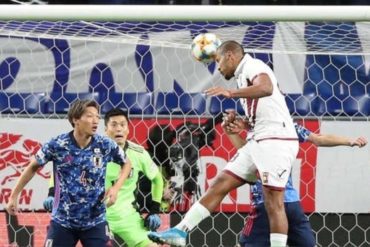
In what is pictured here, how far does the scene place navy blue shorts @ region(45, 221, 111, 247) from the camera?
5.39 m

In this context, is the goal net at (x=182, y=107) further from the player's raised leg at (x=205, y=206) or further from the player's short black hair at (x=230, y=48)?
the player's raised leg at (x=205, y=206)

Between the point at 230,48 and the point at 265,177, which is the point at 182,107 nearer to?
the point at 230,48

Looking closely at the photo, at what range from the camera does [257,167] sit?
17.2ft

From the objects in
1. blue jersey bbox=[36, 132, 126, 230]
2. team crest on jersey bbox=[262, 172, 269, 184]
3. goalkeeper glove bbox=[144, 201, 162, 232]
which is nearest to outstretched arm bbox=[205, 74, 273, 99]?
team crest on jersey bbox=[262, 172, 269, 184]

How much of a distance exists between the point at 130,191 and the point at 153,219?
29 cm

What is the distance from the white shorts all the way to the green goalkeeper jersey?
112 centimetres

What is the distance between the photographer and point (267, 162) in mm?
5188

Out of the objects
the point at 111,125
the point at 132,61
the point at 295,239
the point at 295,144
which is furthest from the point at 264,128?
the point at 132,61

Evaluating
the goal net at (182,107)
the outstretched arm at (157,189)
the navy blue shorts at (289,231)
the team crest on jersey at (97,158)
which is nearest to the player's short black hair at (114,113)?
the outstretched arm at (157,189)

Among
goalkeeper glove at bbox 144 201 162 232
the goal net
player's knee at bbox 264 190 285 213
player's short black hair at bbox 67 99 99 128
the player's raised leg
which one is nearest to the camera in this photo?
player's knee at bbox 264 190 285 213

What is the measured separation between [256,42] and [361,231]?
4.84ft

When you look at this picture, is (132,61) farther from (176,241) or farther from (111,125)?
→ (176,241)

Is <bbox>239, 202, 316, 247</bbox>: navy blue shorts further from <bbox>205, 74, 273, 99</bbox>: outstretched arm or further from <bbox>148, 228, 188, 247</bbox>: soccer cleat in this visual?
<bbox>205, 74, 273, 99</bbox>: outstretched arm

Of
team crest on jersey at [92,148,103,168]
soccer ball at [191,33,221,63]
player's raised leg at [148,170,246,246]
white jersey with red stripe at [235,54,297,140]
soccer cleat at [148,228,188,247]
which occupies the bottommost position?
soccer cleat at [148,228,188,247]
